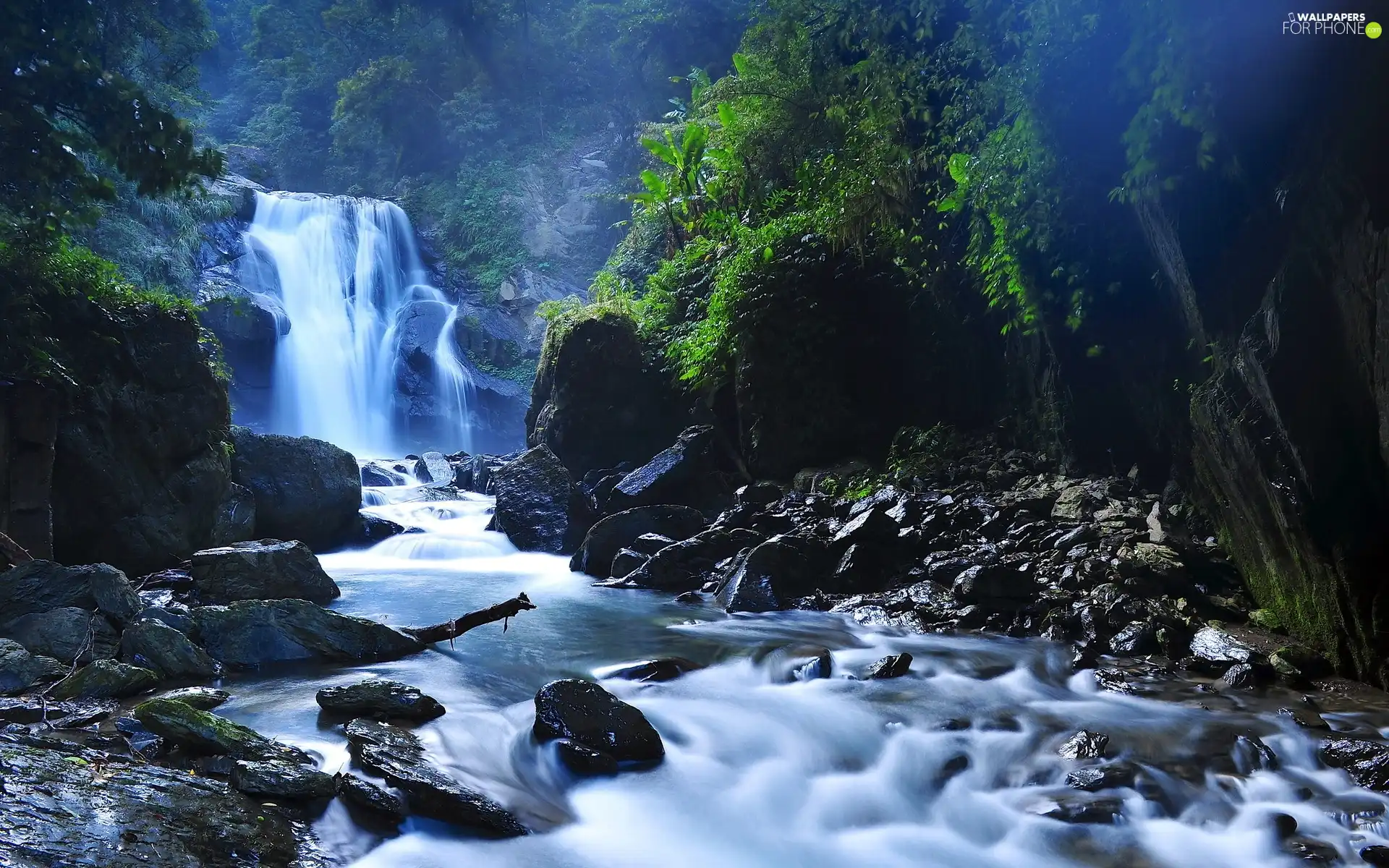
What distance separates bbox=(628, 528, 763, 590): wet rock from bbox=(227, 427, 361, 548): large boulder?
560cm

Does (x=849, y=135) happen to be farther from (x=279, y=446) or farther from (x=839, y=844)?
(x=839, y=844)

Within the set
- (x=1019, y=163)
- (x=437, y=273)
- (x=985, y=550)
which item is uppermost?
(x=437, y=273)

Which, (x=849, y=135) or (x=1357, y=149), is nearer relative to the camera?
(x=1357, y=149)

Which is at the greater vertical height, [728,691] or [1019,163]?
[1019,163]

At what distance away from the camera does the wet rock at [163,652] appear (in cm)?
577

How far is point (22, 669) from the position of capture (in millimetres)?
5273

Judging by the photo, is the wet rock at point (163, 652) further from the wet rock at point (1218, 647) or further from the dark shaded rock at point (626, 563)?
the wet rock at point (1218, 647)

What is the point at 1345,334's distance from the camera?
4.89 metres

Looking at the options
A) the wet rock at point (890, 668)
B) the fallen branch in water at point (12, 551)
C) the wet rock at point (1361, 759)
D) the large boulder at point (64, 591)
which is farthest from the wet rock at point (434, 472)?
the wet rock at point (1361, 759)

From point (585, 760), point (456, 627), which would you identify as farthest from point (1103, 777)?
point (456, 627)

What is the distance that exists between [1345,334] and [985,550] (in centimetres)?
379

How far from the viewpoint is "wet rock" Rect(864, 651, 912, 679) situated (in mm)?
6270

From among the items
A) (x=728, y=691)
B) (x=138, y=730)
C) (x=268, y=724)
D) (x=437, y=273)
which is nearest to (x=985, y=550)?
(x=728, y=691)

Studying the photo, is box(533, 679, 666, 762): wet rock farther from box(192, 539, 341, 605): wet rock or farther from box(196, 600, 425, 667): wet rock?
box(192, 539, 341, 605): wet rock
